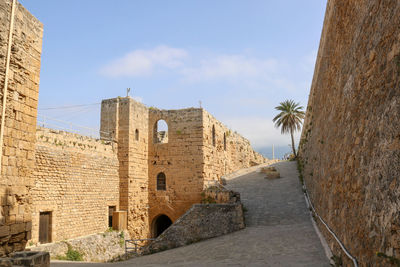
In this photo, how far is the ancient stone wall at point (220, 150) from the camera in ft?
64.1

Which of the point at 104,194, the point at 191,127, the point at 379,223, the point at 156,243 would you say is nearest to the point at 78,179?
the point at 104,194

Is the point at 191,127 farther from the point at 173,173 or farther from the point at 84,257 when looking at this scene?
the point at 84,257

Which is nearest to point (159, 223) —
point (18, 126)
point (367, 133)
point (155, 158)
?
point (155, 158)

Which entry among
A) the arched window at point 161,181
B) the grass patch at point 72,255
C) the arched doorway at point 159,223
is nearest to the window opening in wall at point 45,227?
the grass patch at point 72,255

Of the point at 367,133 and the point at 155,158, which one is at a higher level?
the point at 155,158

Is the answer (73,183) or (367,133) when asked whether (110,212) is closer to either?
(73,183)

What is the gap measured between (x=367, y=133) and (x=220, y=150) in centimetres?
1724

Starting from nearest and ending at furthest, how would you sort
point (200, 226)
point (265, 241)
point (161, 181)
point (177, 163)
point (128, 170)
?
point (265, 241)
point (200, 226)
point (128, 170)
point (177, 163)
point (161, 181)

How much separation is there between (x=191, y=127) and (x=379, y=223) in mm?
15557

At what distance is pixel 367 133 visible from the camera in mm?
4957

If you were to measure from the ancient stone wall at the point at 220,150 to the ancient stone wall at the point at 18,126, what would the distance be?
12.1 meters

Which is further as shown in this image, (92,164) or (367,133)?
(92,164)

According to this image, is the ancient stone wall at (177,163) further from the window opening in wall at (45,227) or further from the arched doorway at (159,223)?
the window opening in wall at (45,227)

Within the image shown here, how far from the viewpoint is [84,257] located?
13.9 metres
